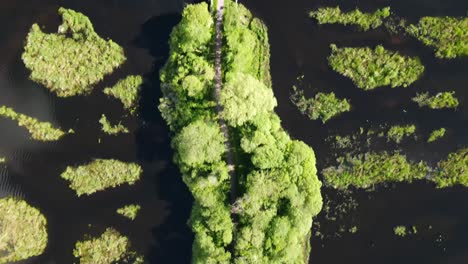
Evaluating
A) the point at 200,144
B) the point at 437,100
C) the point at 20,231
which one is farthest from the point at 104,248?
the point at 437,100

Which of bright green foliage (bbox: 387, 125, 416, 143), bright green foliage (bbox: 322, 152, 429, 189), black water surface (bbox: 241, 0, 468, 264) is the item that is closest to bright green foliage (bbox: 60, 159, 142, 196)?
black water surface (bbox: 241, 0, 468, 264)

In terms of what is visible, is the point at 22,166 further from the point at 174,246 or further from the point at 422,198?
the point at 422,198

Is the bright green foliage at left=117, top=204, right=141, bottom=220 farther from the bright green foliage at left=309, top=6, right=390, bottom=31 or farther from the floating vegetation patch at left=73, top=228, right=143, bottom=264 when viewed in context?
the bright green foliage at left=309, top=6, right=390, bottom=31

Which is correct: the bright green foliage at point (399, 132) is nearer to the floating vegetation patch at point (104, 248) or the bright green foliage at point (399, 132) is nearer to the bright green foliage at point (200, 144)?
the bright green foliage at point (200, 144)

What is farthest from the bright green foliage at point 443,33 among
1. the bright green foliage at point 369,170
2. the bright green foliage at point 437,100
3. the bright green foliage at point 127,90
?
the bright green foliage at point 127,90

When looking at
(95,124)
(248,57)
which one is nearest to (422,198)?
(248,57)

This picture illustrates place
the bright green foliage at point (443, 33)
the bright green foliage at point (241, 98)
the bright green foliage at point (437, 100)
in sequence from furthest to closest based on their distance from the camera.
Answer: the bright green foliage at point (437, 100) → the bright green foliage at point (443, 33) → the bright green foliage at point (241, 98)
